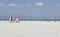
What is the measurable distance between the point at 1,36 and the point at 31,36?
54 centimetres

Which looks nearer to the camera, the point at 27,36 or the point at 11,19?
the point at 27,36

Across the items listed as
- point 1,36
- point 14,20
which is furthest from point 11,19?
point 1,36

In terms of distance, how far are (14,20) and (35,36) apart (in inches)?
202

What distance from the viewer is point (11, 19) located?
7.48 m

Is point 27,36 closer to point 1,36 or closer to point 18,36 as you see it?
point 18,36

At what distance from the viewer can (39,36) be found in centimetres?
253

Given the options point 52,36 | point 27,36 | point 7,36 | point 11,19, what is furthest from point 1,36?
point 11,19

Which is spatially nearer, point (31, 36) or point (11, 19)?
point (31, 36)

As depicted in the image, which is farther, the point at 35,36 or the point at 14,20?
the point at 14,20

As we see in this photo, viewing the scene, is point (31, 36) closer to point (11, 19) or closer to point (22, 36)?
point (22, 36)

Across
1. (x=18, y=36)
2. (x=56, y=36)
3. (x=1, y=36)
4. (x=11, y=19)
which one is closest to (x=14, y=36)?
(x=18, y=36)

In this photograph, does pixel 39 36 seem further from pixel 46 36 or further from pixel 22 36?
pixel 22 36

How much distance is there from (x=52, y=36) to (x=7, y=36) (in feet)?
2.68

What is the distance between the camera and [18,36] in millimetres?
2457
